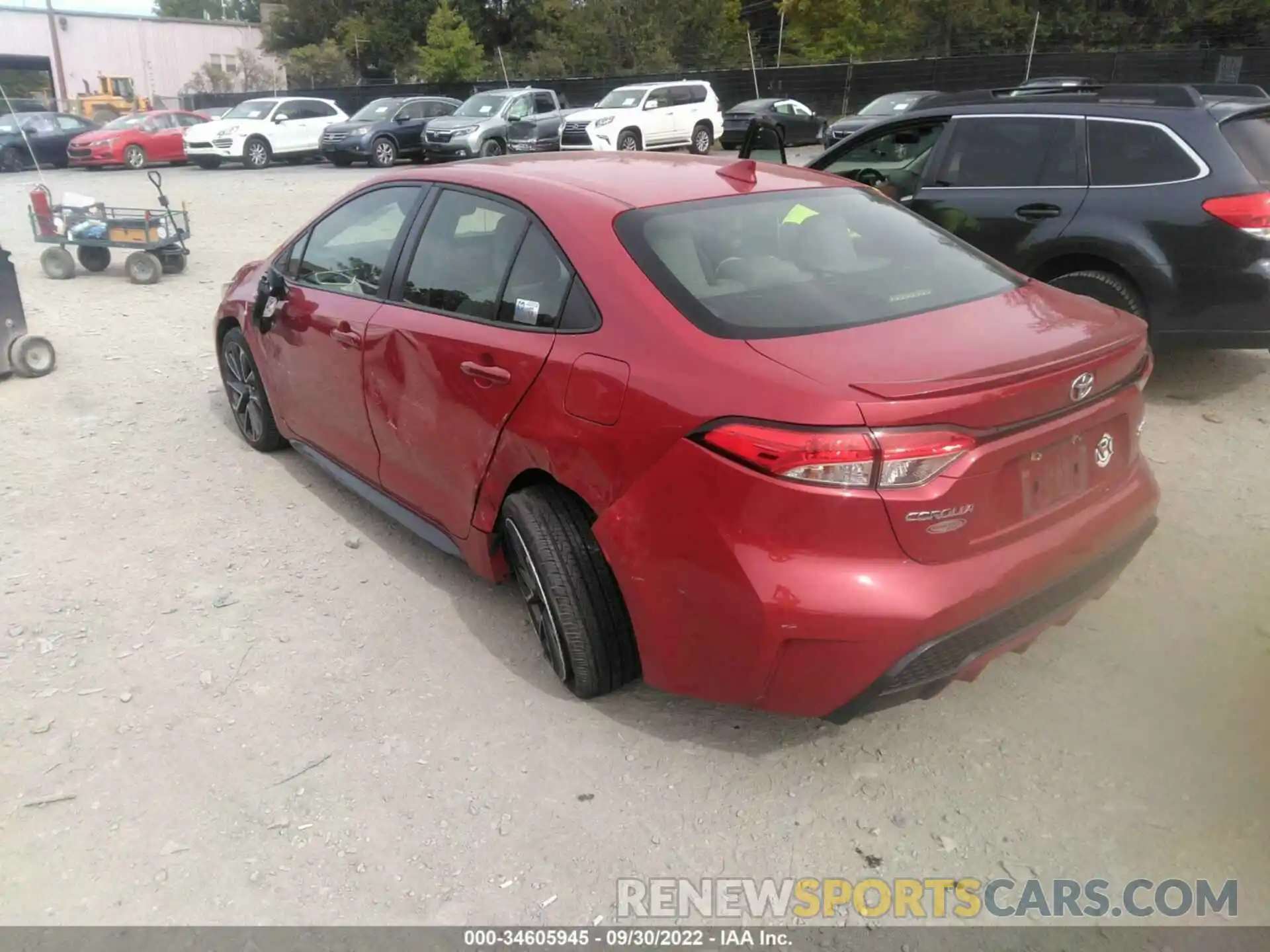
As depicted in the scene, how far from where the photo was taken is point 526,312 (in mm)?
3199

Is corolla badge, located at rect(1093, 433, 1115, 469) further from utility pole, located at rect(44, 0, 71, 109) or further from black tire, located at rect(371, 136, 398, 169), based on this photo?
utility pole, located at rect(44, 0, 71, 109)

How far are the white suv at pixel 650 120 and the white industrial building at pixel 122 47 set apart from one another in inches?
1256

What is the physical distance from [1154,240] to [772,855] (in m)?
4.35

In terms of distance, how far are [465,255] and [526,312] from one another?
21.3 inches

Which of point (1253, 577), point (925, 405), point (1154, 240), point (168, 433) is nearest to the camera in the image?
point (925, 405)

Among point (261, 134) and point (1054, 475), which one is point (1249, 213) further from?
point (261, 134)

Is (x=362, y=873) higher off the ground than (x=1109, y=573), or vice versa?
(x=1109, y=573)

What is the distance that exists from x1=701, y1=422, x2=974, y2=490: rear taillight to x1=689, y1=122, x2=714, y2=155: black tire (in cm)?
2262

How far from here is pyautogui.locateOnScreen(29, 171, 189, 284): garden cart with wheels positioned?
10289 millimetres

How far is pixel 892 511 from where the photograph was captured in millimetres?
2396

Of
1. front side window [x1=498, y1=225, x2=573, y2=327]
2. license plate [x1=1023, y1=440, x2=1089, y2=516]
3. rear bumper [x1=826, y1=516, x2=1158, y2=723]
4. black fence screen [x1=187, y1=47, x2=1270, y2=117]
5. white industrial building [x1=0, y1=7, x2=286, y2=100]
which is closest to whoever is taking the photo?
rear bumper [x1=826, y1=516, x2=1158, y2=723]

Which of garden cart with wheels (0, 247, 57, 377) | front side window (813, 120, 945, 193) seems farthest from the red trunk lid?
garden cart with wheels (0, 247, 57, 377)

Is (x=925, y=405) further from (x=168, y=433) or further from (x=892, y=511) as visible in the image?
(x=168, y=433)

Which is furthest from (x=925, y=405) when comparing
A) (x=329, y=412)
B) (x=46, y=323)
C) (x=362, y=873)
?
(x=46, y=323)
